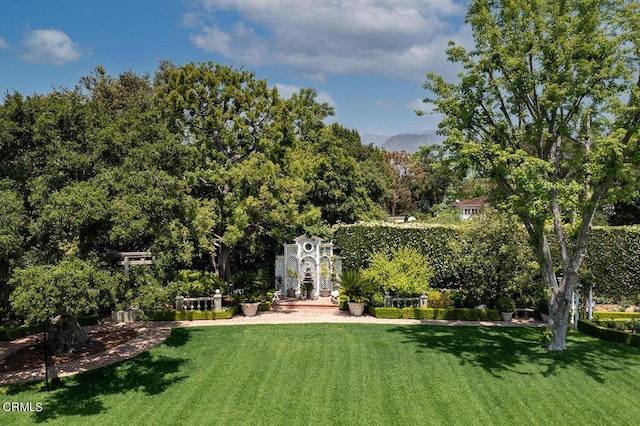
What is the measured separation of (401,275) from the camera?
19.2 m

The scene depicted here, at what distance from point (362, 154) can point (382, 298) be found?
103ft

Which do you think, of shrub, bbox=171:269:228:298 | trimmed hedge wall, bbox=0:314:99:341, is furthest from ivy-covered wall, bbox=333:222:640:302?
trimmed hedge wall, bbox=0:314:99:341

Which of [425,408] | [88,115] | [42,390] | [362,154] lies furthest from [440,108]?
[362,154]

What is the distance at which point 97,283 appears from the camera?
11.3 meters

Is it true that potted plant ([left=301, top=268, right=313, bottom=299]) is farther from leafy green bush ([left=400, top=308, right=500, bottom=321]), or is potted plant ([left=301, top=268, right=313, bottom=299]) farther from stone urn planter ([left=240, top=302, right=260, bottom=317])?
leafy green bush ([left=400, top=308, right=500, bottom=321])

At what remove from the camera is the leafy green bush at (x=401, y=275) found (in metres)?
19.1

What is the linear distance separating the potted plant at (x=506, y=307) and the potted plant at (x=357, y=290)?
17.6 feet

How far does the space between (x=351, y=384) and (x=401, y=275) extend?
812cm

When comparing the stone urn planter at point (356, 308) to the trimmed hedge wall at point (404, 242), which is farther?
the trimmed hedge wall at point (404, 242)

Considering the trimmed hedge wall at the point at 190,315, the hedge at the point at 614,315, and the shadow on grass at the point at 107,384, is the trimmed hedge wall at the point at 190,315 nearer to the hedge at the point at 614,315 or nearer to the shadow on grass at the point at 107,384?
the shadow on grass at the point at 107,384
